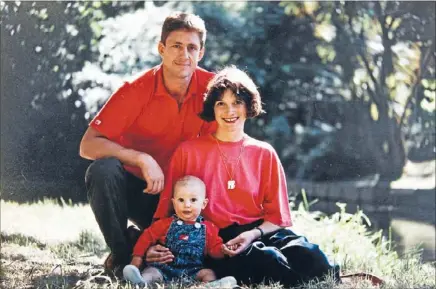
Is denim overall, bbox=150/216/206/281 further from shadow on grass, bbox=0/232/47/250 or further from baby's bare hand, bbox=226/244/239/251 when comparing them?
shadow on grass, bbox=0/232/47/250

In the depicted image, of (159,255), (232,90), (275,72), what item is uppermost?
(275,72)

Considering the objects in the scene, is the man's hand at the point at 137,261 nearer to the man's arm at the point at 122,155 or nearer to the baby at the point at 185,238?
the baby at the point at 185,238

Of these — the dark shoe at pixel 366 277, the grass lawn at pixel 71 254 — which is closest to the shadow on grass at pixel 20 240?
the grass lawn at pixel 71 254

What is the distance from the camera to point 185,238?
210 centimetres

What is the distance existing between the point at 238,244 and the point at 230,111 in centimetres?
41

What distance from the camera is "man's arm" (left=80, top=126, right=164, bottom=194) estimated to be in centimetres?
217

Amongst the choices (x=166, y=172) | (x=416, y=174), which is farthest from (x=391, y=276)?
(x=416, y=174)

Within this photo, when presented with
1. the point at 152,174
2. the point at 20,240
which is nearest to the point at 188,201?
the point at 152,174

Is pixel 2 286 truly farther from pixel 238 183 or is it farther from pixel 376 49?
pixel 376 49

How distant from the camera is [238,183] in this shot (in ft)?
7.18

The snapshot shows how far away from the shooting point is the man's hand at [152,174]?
7.09ft

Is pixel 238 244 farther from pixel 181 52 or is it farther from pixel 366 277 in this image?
pixel 181 52

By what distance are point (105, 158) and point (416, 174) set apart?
2316 mm

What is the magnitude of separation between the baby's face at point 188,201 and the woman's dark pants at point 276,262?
0.13m
